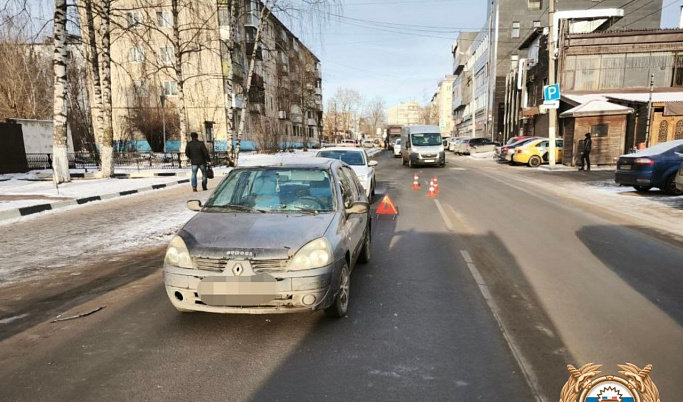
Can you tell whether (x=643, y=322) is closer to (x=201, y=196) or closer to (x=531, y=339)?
(x=531, y=339)

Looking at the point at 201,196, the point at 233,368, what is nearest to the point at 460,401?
the point at 233,368

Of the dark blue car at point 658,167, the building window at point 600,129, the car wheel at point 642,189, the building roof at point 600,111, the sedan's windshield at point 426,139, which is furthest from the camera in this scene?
the sedan's windshield at point 426,139

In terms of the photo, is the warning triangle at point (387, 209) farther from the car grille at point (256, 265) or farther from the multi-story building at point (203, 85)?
the multi-story building at point (203, 85)

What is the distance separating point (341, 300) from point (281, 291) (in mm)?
707

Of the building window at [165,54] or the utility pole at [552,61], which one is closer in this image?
the utility pole at [552,61]

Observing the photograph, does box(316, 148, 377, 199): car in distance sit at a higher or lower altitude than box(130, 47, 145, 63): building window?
lower

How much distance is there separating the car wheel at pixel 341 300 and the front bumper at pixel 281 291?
19cm

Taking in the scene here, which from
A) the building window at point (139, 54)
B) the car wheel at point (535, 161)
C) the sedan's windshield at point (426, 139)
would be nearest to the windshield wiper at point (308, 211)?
the building window at point (139, 54)

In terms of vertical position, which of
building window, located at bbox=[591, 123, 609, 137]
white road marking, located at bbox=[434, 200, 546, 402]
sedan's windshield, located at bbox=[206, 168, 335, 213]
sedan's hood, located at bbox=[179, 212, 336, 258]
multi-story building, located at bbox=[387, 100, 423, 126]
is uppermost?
multi-story building, located at bbox=[387, 100, 423, 126]

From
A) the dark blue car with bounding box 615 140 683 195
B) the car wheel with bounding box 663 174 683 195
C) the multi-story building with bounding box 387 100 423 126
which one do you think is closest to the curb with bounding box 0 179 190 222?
the dark blue car with bounding box 615 140 683 195

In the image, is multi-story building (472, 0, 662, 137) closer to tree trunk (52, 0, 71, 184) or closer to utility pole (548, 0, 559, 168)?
utility pole (548, 0, 559, 168)

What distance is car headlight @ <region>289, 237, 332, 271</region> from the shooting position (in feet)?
10.9
